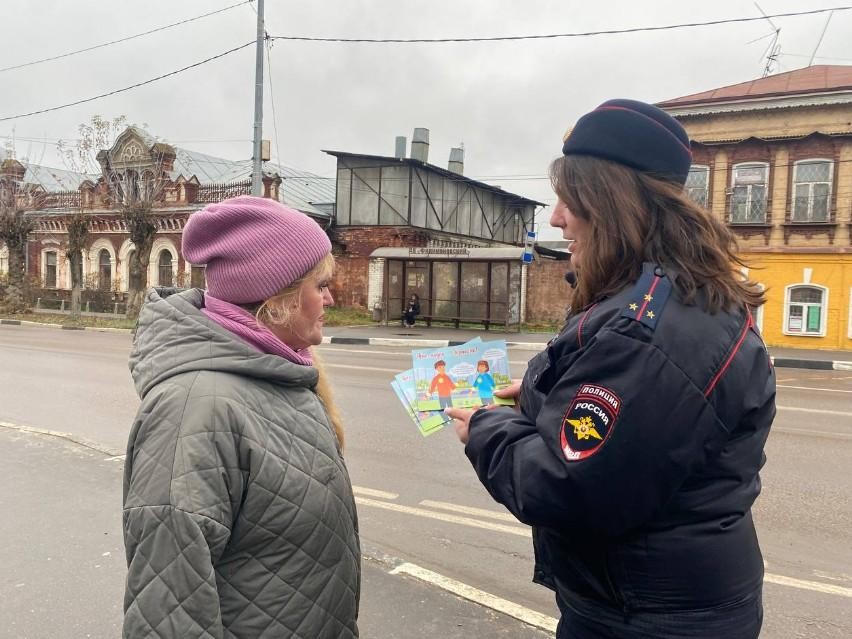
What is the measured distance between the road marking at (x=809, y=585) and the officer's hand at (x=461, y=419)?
115 inches

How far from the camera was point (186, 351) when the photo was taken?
163cm

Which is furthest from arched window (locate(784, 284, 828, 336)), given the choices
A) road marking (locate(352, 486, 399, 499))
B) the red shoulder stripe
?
the red shoulder stripe

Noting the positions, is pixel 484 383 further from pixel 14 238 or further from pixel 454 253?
pixel 14 238

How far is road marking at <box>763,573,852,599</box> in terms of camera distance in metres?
3.71

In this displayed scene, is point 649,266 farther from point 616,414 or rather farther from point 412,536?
point 412,536

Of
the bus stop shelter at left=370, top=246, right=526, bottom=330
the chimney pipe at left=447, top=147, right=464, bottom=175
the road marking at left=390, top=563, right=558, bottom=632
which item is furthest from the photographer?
the chimney pipe at left=447, top=147, right=464, bottom=175

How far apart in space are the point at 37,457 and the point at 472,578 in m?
4.02

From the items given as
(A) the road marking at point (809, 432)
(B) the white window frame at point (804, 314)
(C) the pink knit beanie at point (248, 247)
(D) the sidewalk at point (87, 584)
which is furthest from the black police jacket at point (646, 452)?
(B) the white window frame at point (804, 314)

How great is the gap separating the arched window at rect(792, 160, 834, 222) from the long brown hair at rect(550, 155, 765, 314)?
2134cm

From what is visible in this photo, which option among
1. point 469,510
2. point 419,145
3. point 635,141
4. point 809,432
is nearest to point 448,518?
point 469,510

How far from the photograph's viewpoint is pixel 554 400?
1.47 meters

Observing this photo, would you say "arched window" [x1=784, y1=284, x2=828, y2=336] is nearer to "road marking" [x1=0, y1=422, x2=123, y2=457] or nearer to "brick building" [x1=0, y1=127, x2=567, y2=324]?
"brick building" [x1=0, y1=127, x2=567, y2=324]

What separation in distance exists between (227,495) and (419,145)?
33.2 m

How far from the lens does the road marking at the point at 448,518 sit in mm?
4598
